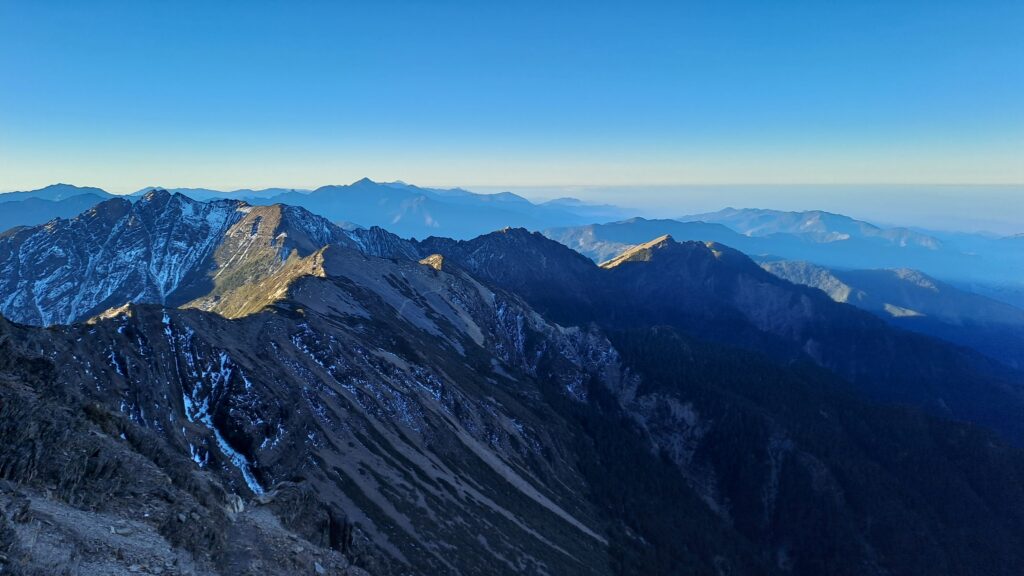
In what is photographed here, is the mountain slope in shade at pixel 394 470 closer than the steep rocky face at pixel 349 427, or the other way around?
the mountain slope in shade at pixel 394 470

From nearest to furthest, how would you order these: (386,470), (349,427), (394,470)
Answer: (386,470)
(394,470)
(349,427)

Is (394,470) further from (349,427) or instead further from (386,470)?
(349,427)

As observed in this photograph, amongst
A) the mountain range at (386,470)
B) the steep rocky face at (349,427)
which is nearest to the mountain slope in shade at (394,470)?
the mountain range at (386,470)

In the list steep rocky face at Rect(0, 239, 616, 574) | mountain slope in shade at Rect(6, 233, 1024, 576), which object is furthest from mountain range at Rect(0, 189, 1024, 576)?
steep rocky face at Rect(0, 239, 616, 574)

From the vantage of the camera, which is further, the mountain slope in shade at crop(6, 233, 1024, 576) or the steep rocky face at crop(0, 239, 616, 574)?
the steep rocky face at crop(0, 239, 616, 574)

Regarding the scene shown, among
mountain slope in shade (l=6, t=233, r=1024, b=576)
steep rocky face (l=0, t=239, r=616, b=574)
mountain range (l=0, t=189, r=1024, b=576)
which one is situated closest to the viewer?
mountain range (l=0, t=189, r=1024, b=576)

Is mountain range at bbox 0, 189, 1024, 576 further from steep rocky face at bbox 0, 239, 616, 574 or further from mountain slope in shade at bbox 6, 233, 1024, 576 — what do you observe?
steep rocky face at bbox 0, 239, 616, 574

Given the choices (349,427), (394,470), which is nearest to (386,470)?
(394,470)

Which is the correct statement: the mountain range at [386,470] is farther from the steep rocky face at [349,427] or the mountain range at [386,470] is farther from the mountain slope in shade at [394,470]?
the steep rocky face at [349,427]

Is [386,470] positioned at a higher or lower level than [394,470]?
higher

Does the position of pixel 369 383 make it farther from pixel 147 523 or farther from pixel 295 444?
pixel 147 523

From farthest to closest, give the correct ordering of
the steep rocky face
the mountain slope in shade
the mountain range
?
the steep rocky face
the mountain slope in shade
the mountain range

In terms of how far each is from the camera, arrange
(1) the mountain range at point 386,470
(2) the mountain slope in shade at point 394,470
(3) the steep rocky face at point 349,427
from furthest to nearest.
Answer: (3) the steep rocky face at point 349,427 < (2) the mountain slope in shade at point 394,470 < (1) the mountain range at point 386,470
